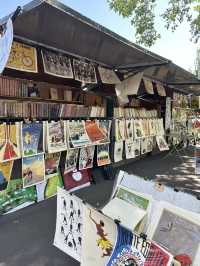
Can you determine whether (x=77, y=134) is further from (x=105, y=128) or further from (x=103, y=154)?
(x=103, y=154)

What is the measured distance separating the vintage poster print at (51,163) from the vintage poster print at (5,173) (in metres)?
0.60

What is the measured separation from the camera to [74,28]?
10.1 feet

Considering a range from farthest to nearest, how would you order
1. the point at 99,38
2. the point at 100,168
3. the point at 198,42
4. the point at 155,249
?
the point at 198,42 < the point at 100,168 < the point at 99,38 < the point at 155,249

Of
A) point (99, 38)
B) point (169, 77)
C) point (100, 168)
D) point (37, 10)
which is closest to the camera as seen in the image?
point (37, 10)

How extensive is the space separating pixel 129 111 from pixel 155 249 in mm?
4561

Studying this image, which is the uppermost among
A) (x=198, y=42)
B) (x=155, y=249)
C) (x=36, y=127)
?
(x=198, y=42)

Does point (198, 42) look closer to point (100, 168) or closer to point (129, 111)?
point (129, 111)

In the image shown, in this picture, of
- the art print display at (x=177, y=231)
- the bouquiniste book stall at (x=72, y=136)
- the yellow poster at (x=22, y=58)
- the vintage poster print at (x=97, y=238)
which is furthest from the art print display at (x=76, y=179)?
the art print display at (x=177, y=231)

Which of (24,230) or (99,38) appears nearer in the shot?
(24,230)

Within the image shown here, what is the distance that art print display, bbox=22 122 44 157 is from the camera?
3.43 m

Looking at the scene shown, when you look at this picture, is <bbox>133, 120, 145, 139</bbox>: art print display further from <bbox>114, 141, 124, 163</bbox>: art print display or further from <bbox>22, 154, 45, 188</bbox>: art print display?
<bbox>22, 154, 45, 188</bbox>: art print display

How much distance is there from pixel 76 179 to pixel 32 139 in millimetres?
1242

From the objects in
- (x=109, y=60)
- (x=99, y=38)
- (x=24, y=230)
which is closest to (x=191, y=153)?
(x=109, y=60)

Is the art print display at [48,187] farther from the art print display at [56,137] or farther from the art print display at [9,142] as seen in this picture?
the art print display at [9,142]
